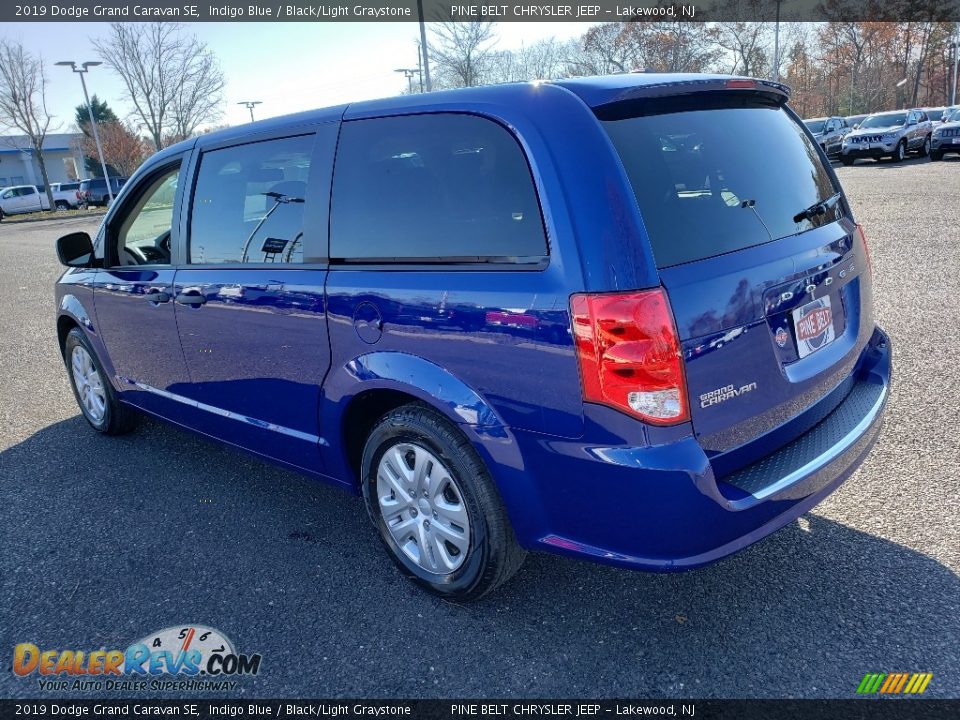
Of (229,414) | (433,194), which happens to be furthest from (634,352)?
(229,414)

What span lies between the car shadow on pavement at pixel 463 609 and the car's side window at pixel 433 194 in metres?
1.07

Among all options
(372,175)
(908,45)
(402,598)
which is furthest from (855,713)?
(908,45)

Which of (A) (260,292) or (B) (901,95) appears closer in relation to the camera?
(A) (260,292)

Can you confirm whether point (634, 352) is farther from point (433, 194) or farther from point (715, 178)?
point (433, 194)

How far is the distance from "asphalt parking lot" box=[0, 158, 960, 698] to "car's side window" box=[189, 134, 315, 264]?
1310 millimetres

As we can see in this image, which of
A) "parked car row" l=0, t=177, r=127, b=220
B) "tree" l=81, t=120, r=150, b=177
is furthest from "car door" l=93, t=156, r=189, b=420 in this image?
"tree" l=81, t=120, r=150, b=177

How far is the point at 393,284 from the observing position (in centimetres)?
262

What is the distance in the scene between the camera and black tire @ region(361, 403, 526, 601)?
252cm

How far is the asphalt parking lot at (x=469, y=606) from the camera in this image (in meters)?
2.38

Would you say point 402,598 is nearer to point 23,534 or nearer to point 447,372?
point 447,372

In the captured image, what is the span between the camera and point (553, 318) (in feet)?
7.14

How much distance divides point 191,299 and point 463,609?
6.45 ft

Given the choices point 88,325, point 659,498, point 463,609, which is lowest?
point 463,609

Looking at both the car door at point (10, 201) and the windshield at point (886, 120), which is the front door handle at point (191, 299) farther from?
the car door at point (10, 201)
